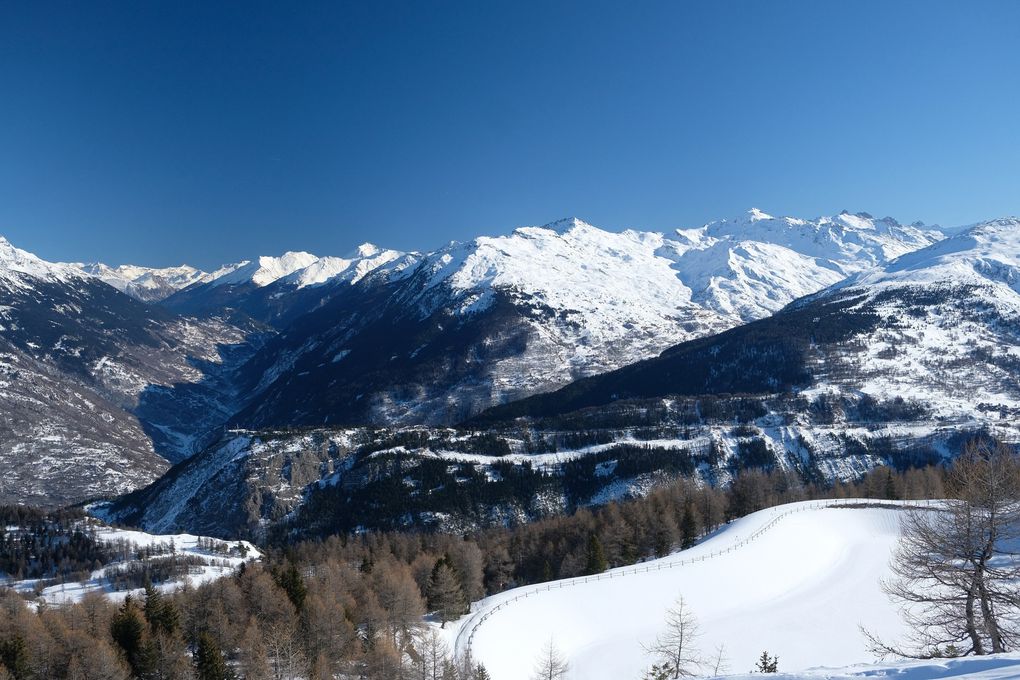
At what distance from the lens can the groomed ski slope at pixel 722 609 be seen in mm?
53031

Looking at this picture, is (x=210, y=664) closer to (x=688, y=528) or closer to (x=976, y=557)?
(x=976, y=557)

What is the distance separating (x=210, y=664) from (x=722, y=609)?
145 ft

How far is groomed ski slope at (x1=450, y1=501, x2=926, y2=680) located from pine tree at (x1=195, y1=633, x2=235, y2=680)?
1920cm

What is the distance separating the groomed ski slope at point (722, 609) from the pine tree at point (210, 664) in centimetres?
1920

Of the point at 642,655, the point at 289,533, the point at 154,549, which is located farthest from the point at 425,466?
the point at 642,655

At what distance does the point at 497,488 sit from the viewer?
177 meters

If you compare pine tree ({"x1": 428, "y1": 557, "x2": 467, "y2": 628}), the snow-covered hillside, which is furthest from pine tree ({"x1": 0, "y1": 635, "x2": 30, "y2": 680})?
the snow-covered hillside

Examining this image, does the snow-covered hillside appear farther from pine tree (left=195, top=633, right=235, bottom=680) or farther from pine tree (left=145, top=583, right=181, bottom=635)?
pine tree (left=145, top=583, right=181, bottom=635)

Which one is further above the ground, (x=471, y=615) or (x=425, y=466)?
(x=425, y=466)

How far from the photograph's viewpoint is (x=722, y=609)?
2387 inches

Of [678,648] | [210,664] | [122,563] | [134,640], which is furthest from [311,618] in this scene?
[122,563]

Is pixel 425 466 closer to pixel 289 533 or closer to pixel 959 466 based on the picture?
pixel 289 533

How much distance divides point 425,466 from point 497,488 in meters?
24.3

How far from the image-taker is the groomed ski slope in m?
53.0
